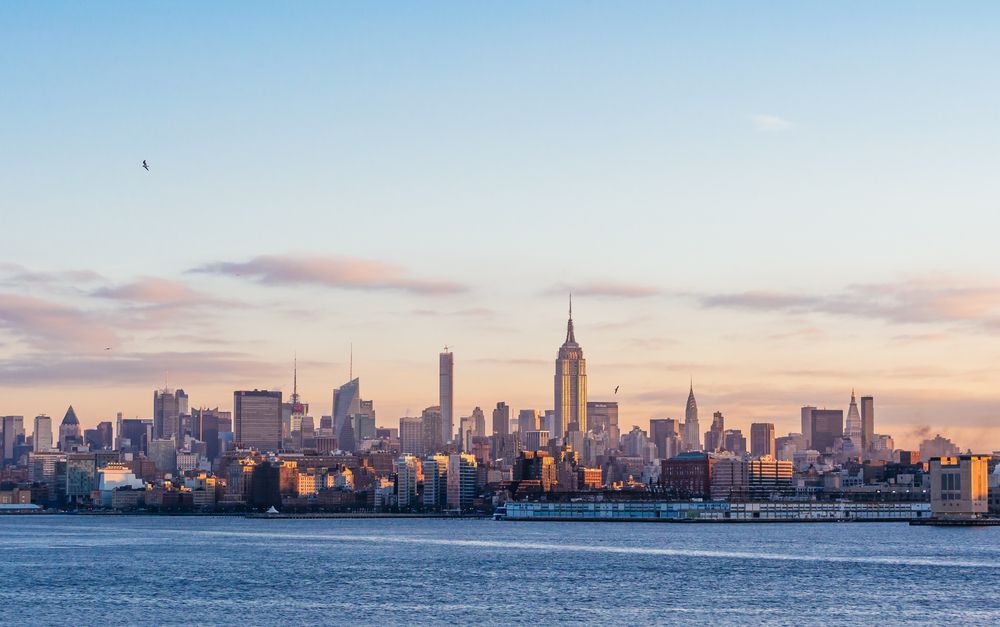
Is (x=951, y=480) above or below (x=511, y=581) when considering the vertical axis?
above

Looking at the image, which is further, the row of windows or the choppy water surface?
the row of windows

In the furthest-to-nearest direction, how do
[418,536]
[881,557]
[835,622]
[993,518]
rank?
1. [993,518]
2. [418,536]
3. [881,557]
4. [835,622]

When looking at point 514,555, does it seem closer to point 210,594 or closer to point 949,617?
point 210,594

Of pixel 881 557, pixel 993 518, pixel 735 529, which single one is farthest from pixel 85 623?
pixel 993 518

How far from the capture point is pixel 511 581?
284 feet

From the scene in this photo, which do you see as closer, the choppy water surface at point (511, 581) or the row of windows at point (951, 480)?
the choppy water surface at point (511, 581)

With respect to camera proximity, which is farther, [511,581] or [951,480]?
[951,480]

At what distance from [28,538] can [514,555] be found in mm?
63249

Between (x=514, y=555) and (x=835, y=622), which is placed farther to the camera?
(x=514, y=555)

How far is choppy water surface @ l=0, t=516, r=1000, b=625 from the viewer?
69.6 meters

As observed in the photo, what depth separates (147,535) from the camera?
166m

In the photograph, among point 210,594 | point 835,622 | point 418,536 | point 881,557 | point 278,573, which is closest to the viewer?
point 835,622

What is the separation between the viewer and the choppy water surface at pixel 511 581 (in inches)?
2741

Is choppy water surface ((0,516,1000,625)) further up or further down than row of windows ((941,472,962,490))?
further down
